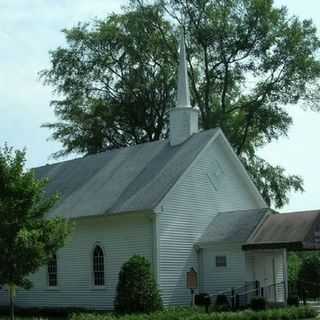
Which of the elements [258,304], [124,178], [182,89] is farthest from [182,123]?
[258,304]

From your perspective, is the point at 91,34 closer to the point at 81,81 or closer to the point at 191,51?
the point at 81,81

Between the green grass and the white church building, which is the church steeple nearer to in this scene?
the white church building

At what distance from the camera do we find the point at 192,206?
103ft

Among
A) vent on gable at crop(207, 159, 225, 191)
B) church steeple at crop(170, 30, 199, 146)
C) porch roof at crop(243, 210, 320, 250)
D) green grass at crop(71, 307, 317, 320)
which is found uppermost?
church steeple at crop(170, 30, 199, 146)

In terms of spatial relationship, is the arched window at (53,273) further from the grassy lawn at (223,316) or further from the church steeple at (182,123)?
the grassy lawn at (223,316)

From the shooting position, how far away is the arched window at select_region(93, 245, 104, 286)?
104 ft

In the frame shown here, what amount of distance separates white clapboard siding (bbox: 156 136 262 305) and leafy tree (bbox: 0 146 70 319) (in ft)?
18.8

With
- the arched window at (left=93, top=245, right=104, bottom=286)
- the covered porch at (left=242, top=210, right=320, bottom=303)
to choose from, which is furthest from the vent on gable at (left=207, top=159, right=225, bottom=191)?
the arched window at (left=93, top=245, right=104, bottom=286)

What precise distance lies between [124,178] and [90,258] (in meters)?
4.09

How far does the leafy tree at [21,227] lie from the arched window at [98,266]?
6.88 m

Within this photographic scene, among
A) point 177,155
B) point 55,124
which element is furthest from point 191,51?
point 177,155

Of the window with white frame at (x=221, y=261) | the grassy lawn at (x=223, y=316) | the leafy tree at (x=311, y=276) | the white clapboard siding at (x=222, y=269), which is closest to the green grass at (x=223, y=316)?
A: the grassy lawn at (x=223, y=316)

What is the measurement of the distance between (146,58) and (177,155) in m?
20.2

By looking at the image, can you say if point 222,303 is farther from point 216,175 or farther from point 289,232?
point 216,175
